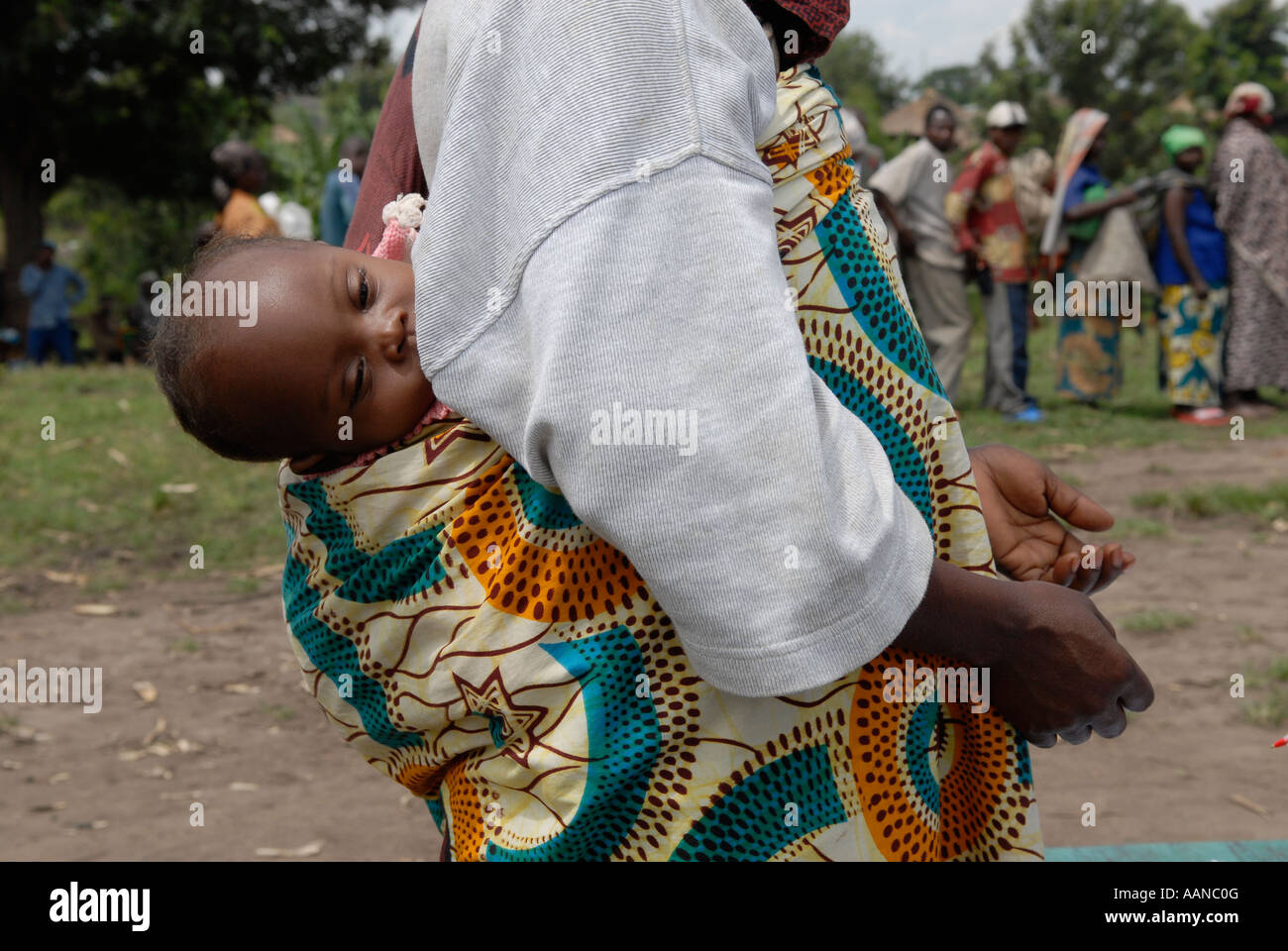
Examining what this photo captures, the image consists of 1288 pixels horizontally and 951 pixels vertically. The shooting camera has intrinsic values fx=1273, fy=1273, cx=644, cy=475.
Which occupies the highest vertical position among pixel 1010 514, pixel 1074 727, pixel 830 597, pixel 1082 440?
pixel 830 597

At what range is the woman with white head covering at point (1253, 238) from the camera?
316 inches

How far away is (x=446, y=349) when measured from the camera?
3.73ft

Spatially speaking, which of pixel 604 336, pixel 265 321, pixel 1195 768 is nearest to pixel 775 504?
pixel 604 336

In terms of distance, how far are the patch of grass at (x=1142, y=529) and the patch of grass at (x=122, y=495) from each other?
3.96m

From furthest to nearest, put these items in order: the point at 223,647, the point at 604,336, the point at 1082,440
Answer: the point at 1082,440 < the point at 223,647 < the point at 604,336

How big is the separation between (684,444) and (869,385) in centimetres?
34

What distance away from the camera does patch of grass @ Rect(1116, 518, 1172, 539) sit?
5.72 m

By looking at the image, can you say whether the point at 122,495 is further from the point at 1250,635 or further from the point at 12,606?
the point at 1250,635

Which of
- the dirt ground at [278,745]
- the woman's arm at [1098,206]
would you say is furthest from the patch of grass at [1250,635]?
the woman's arm at [1098,206]

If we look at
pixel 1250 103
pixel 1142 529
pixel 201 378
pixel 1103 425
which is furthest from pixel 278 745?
pixel 1250 103

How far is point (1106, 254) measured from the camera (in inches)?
337

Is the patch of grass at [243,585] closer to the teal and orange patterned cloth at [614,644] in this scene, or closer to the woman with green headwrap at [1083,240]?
the teal and orange patterned cloth at [614,644]

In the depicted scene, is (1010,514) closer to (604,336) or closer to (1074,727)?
(1074,727)

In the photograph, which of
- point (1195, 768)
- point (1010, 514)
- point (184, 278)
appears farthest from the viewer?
point (1195, 768)
